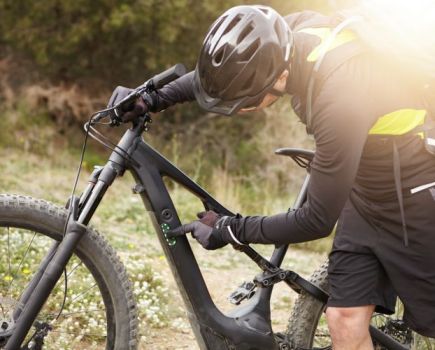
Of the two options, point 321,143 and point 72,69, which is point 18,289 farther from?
point 72,69

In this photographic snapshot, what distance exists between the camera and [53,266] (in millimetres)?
2695

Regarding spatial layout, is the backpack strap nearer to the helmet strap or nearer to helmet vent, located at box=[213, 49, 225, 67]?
the helmet strap

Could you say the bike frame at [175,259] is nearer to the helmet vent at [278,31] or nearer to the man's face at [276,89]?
the man's face at [276,89]

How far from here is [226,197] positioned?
7.98 m

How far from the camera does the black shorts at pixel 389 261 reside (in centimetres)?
270

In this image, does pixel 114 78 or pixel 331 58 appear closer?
pixel 331 58

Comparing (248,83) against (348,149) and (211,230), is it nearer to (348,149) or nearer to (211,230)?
(348,149)

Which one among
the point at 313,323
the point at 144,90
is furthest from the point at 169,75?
the point at 313,323

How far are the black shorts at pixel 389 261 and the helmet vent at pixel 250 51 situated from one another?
2.43 ft

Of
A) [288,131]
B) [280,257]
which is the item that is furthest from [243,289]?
[288,131]

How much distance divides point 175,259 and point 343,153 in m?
0.90

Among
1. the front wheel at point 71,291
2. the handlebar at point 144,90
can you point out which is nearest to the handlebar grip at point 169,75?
the handlebar at point 144,90

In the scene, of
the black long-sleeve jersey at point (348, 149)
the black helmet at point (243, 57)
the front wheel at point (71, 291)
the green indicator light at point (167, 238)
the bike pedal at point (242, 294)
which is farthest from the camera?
the bike pedal at point (242, 294)

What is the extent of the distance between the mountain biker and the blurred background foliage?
6.67 meters
